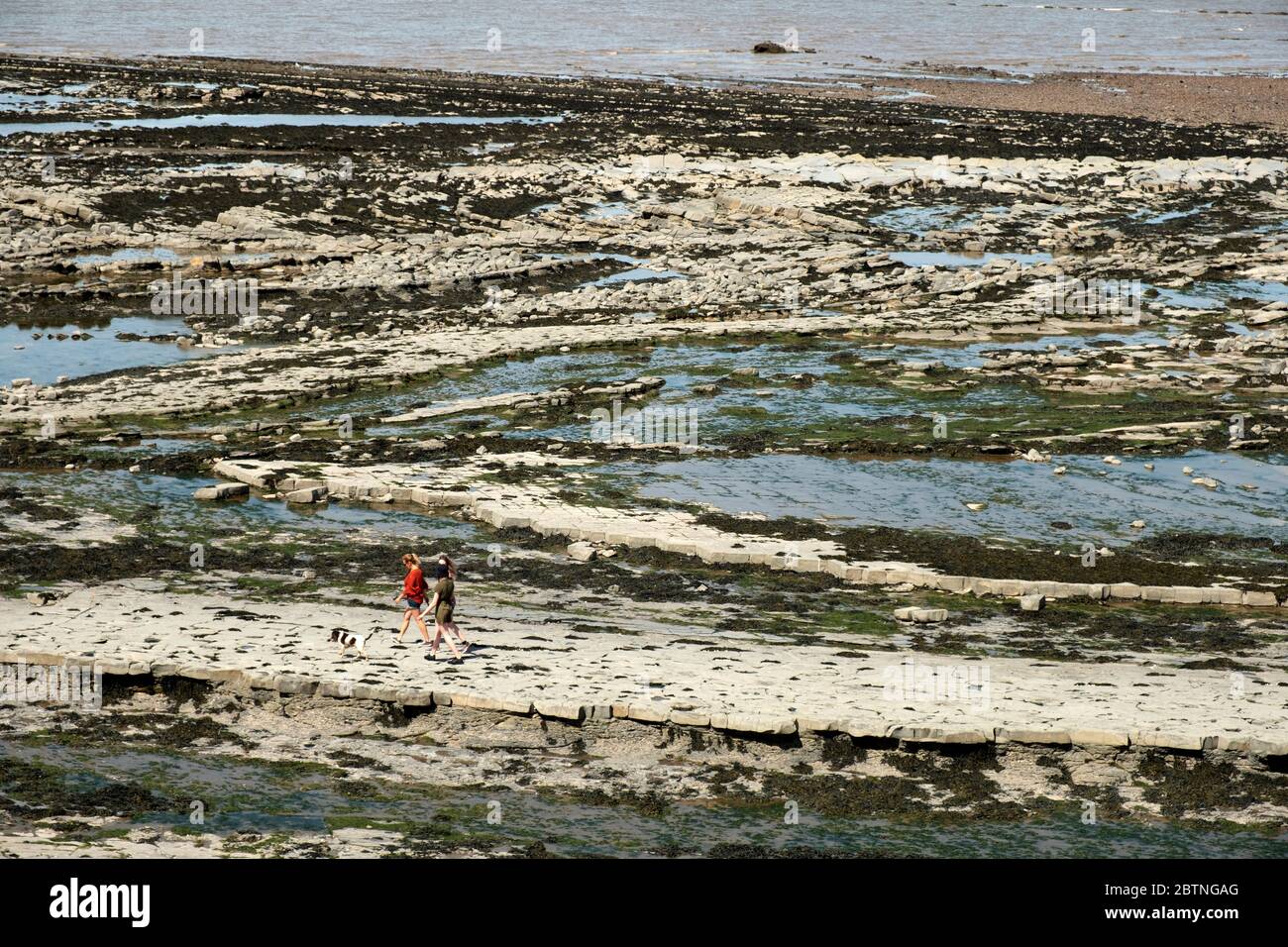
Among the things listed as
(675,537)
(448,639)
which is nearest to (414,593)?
(448,639)

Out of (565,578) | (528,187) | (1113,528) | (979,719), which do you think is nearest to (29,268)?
(528,187)

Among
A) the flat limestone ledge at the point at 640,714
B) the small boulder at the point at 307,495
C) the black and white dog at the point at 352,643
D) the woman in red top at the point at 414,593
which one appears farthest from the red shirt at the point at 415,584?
the small boulder at the point at 307,495

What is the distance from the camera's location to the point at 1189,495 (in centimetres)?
2558

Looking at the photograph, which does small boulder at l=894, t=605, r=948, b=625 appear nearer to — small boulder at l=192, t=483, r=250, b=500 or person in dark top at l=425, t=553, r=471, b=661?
person in dark top at l=425, t=553, r=471, b=661

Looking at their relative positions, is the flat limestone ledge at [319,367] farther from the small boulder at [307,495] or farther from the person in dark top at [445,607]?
the person in dark top at [445,607]

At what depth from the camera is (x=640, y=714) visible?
16734 millimetres

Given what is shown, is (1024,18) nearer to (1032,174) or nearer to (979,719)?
(1032,174)

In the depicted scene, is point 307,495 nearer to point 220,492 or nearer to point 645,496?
point 220,492

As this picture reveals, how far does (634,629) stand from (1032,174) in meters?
39.5

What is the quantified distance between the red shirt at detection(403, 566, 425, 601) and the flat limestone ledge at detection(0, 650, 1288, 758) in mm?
1473

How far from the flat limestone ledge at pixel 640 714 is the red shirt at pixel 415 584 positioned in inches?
58.0

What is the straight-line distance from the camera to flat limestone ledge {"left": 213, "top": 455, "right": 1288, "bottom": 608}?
21016 mm

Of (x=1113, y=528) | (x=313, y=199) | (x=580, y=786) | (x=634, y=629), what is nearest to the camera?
(x=580, y=786)

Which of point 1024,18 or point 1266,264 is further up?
point 1024,18
